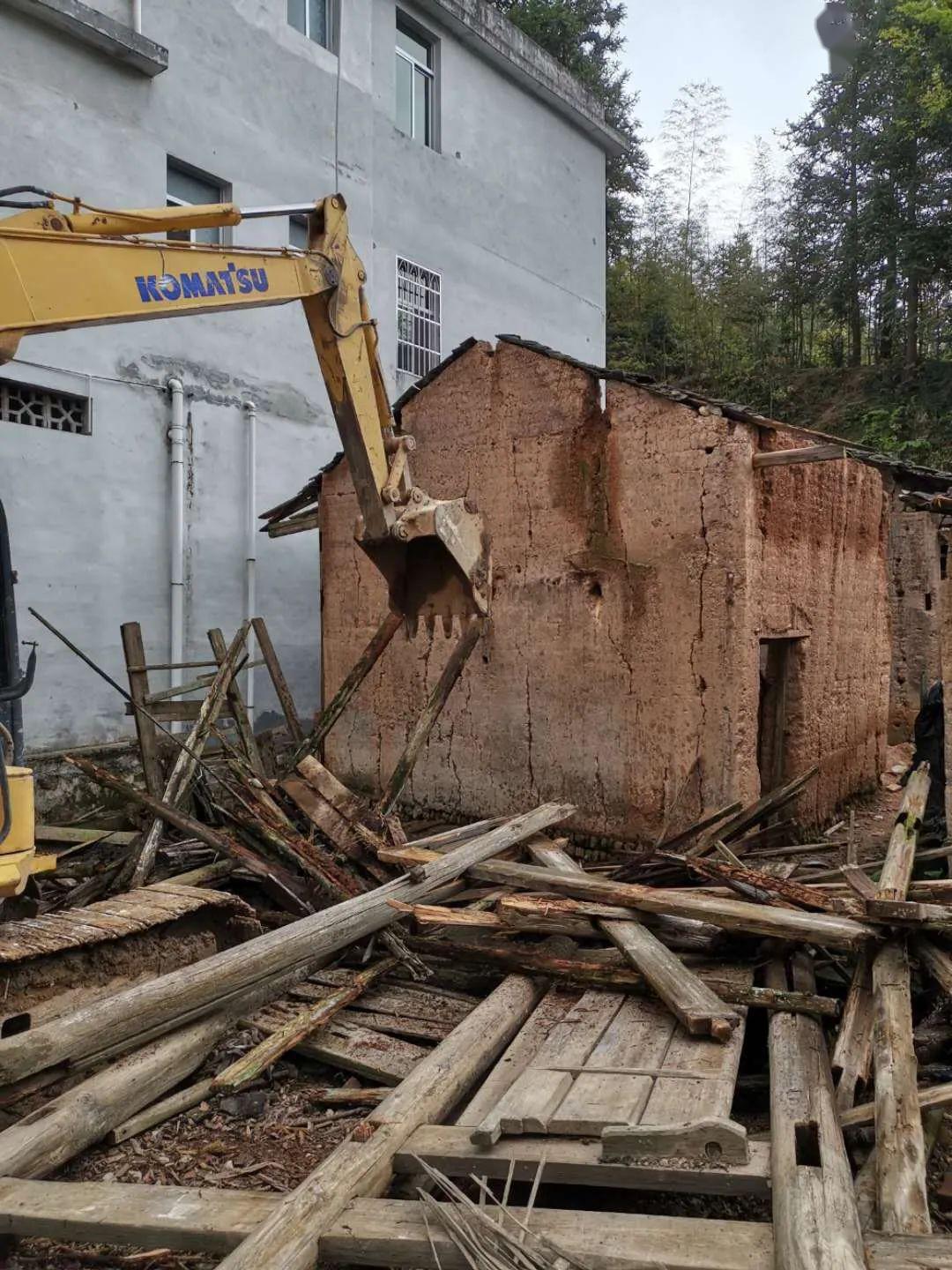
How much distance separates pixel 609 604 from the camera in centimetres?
842

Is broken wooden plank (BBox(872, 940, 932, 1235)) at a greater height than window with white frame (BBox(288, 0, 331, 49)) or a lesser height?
lesser

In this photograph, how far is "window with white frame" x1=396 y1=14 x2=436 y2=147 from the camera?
14.2 metres

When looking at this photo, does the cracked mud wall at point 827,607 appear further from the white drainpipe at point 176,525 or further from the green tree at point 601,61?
the green tree at point 601,61

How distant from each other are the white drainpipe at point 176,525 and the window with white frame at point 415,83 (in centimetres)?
607

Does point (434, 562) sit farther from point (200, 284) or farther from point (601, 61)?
point (601, 61)

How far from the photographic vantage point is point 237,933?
6.68 m

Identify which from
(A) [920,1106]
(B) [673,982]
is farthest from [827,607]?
(A) [920,1106]

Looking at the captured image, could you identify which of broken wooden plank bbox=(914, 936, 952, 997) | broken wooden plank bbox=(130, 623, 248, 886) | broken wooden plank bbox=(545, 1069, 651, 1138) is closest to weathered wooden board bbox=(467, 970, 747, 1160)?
broken wooden plank bbox=(545, 1069, 651, 1138)

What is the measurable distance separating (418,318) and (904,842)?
10.8 meters

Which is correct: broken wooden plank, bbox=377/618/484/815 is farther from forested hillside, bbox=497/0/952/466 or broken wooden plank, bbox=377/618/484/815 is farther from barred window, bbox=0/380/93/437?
→ forested hillside, bbox=497/0/952/466

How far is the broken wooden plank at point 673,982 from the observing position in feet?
14.8

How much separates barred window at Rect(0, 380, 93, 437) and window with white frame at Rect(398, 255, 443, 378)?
5.08m

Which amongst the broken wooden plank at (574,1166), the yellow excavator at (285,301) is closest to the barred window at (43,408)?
the yellow excavator at (285,301)

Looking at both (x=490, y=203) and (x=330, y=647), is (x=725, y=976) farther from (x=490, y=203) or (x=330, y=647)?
(x=490, y=203)
